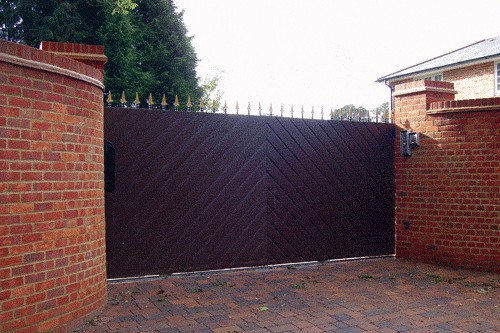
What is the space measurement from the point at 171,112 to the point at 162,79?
65.8 ft

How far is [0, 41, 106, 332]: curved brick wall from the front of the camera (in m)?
3.36

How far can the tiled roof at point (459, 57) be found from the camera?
73.5 ft

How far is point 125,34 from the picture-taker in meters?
22.8

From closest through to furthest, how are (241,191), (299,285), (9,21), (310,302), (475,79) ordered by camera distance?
(310,302) → (299,285) → (241,191) → (475,79) → (9,21)

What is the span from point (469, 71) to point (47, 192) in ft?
77.5

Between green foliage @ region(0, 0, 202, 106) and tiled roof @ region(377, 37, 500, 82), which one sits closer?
green foliage @ region(0, 0, 202, 106)

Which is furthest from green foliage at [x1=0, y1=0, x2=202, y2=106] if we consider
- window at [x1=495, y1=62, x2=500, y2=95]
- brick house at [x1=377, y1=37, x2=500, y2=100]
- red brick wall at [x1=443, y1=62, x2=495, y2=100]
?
window at [x1=495, y1=62, x2=500, y2=95]

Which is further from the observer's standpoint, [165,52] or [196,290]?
[165,52]

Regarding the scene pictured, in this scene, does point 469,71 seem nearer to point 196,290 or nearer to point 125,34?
point 125,34

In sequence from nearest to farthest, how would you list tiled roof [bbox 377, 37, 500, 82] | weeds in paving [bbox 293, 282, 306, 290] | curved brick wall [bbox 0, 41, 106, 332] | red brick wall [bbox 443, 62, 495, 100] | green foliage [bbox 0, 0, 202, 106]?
curved brick wall [bbox 0, 41, 106, 332] < weeds in paving [bbox 293, 282, 306, 290] < green foliage [bbox 0, 0, 202, 106] < red brick wall [bbox 443, 62, 495, 100] < tiled roof [bbox 377, 37, 500, 82]

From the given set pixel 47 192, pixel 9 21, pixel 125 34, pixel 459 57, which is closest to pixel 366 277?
pixel 47 192

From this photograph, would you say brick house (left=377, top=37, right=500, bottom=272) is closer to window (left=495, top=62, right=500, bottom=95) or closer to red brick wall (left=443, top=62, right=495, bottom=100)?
window (left=495, top=62, right=500, bottom=95)

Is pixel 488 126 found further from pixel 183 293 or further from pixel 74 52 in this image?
pixel 74 52

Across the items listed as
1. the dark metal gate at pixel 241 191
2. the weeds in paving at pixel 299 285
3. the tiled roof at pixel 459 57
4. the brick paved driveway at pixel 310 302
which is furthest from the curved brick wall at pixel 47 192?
the tiled roof at pixel 459 57
